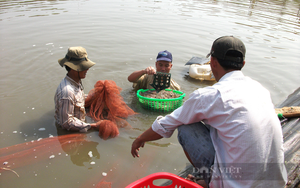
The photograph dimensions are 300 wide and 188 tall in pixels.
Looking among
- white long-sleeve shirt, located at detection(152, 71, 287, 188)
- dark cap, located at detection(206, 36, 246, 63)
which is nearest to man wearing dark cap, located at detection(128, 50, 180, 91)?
dark cap, located at detection(206, 36, 246, 63)

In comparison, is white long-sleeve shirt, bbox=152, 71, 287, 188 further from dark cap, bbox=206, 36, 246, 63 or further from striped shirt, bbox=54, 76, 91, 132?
striped shirt, bbox=54, 76, 91, 132

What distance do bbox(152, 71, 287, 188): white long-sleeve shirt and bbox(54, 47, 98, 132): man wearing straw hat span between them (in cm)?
211

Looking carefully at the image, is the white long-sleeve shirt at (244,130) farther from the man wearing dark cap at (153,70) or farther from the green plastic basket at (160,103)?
the man wearing dark cap at (153,70)

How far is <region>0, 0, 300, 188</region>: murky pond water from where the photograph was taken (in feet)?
10.3

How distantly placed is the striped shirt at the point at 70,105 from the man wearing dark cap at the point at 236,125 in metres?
1.97

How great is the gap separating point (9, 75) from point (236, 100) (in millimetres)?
5511

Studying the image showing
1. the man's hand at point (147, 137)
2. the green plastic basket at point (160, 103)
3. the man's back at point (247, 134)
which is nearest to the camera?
the man's back at point (247, 134)

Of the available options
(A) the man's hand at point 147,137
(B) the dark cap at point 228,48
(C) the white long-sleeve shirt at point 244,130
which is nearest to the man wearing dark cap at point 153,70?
(A) the man's hand at point 147,137

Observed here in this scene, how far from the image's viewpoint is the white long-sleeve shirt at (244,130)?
5.60 ft

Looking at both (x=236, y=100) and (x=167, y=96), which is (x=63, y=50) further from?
(x=236, y=100)

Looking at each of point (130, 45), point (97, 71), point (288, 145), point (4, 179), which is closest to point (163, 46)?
point (130, 45)

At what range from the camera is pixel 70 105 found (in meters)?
3.44

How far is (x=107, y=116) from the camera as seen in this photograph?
4.07 m

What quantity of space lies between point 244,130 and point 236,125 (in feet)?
0.21
